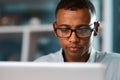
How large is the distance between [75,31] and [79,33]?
0.07ft

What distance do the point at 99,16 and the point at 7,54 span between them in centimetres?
82

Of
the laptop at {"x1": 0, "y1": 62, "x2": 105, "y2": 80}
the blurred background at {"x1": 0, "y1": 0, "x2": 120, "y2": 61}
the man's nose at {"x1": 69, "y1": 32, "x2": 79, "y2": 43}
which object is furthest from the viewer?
the blurred background at {"x1": 0, "y1": 0, "x2": 120, "y2": 61}

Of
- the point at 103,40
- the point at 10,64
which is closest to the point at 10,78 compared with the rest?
the point at 10,64

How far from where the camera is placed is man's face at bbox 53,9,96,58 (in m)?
1.13

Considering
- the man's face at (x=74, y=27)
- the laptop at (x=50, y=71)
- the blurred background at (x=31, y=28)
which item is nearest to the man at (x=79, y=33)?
the man's face at (x=74, y=27)

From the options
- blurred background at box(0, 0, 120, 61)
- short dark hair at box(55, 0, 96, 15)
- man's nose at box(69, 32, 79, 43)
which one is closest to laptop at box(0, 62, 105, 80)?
man's nose at box(69, 32, 79, 43)

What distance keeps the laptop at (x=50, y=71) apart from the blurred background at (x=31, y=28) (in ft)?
5.07

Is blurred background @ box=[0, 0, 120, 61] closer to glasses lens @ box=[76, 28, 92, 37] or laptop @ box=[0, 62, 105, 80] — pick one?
glasses lens @ box=[76, 28, 92, 37]

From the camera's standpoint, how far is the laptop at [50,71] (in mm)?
647

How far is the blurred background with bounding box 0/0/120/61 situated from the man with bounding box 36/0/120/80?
926 millimetres

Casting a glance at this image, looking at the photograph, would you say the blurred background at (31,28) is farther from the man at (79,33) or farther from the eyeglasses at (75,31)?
the eyeglasses at (75,31)

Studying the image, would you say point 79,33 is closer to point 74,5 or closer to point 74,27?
point 74,27

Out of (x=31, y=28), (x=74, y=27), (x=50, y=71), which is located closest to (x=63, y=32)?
(x=74, y=27)

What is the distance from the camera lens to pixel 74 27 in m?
1.15
